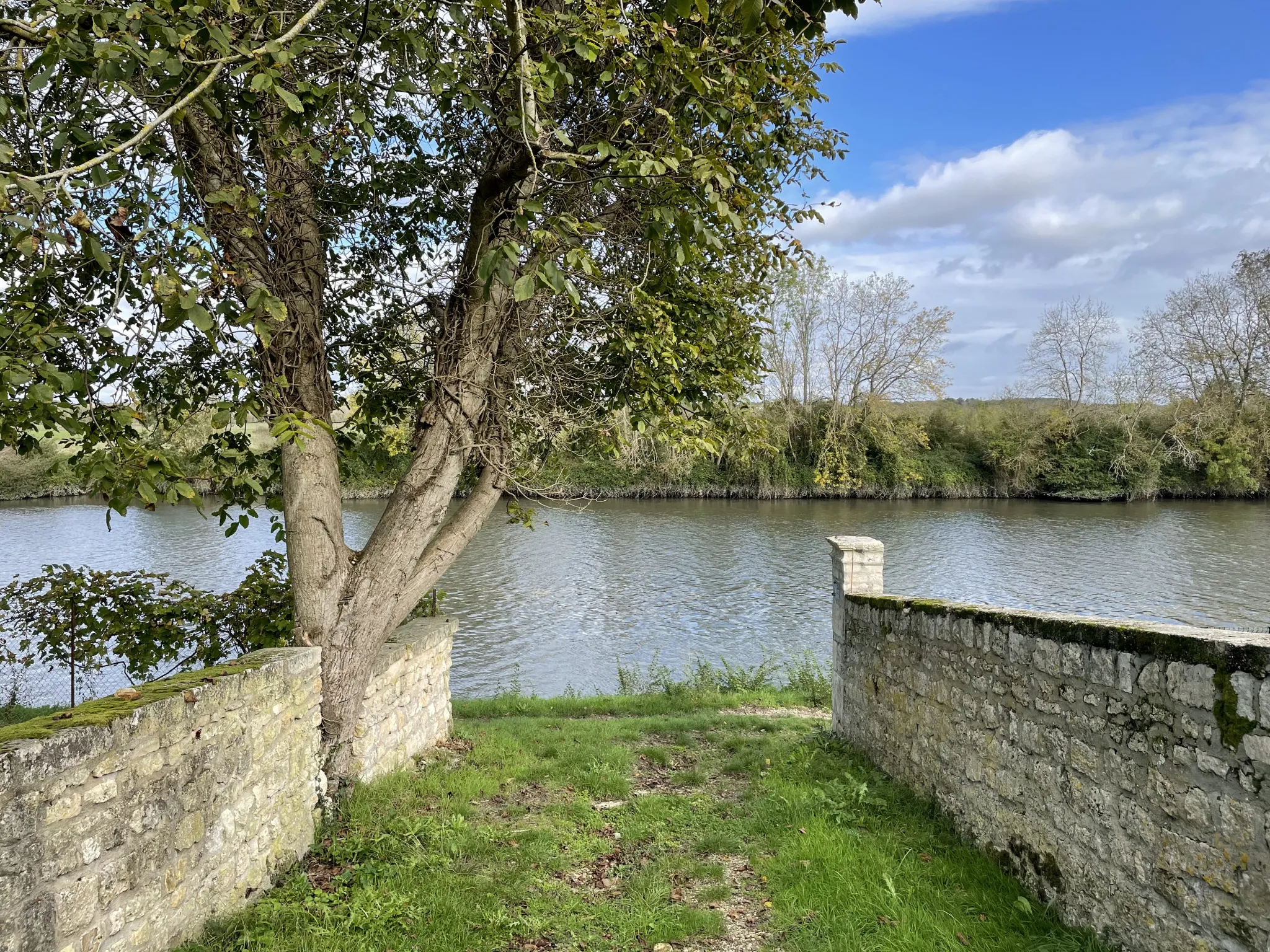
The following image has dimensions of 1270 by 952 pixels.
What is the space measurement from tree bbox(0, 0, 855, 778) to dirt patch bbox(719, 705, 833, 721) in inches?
176

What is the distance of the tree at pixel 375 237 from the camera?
11.6ft

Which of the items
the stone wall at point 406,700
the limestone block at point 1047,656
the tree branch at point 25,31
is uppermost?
the tree branch at point 25,31

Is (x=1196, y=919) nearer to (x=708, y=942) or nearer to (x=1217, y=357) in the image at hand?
(x=708, y=942)

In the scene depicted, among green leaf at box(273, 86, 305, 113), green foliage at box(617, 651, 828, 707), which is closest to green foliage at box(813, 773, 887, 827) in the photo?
green foliage at box(617, 651, 828, 707)

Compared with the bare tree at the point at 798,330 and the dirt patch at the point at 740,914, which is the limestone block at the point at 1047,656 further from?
the bare tree at the point at 798,330

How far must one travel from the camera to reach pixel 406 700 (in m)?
6.46

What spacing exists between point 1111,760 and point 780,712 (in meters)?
6.48

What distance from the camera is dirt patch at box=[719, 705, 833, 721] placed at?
30.9 ft

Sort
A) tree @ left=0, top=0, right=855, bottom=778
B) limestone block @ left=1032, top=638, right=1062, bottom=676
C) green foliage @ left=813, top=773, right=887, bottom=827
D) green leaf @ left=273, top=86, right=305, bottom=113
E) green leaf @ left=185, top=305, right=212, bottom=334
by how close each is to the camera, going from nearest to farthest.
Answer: green leaf @ left=185, top=305, right=212, bottom=334 → green leaf @ left=273, top=86, right=305, bottom=113 → tree @ left=0, top=0, right=855, bottom=778 → limestone block @ left=1032, top=638, right=1062, bottom=676 → green foliage @ left=813, top=773, right=887, bottom=827

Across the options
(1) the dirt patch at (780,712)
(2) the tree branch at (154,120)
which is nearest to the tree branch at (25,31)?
(2) the tree branch at (154,120)

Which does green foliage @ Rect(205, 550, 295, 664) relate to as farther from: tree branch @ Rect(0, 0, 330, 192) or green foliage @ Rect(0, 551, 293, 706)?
tree branch @ Rect(0, 0, 330, 192)

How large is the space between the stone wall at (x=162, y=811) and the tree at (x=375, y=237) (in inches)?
34.8

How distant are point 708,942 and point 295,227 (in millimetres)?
5417

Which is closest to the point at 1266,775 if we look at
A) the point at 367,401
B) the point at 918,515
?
the point at 367,401
